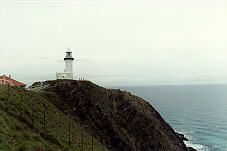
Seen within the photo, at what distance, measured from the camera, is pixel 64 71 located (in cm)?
4494

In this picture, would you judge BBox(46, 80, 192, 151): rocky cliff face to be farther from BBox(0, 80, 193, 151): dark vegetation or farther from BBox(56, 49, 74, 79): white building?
BBox(56, 49, 74, 79): white building

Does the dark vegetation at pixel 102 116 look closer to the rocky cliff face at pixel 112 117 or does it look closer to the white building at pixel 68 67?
the rocky cliff face at pixel 112 117

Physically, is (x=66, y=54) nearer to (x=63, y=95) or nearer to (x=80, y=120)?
(x=63, y=95)

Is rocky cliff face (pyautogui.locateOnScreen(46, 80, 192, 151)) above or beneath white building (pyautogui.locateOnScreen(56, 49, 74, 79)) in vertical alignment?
beneath

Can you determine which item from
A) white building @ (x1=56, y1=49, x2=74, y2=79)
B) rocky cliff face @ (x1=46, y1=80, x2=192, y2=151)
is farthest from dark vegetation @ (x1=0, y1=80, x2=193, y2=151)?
white building @ (x1=56, y1=49, x2=74, y2=79)

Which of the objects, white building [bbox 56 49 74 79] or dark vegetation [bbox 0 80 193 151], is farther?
white building [bbox 56 49 74 79]

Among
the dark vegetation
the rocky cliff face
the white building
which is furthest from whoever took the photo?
the white building

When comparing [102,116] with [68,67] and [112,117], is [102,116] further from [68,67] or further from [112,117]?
[68,67]

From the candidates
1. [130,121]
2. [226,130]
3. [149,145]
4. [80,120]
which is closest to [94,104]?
[80,120]

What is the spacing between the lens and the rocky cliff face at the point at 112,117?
29.8m

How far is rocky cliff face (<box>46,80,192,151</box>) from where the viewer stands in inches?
1171

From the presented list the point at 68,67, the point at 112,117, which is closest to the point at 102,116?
the point at 112,117

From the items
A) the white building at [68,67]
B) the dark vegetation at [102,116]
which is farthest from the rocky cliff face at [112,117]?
the white building at [68,67]

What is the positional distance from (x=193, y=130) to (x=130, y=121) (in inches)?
1470
